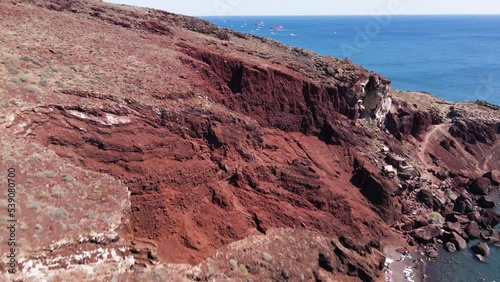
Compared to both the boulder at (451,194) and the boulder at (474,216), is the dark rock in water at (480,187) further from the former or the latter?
the boulder at (474,216)

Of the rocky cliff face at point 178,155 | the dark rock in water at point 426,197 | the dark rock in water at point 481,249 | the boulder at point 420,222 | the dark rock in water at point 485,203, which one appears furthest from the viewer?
the dark rock in water at point 485,203

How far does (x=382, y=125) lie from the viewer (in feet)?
140

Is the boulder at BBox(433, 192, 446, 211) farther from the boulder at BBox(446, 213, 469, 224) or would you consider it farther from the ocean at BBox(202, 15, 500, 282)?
the ocean at BBox(202, 15, 500, 282)

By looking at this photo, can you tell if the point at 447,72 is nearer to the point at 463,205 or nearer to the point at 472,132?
the point at 472,132

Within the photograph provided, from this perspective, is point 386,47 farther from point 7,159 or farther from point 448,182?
point 7,159

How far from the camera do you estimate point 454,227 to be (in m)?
31.8

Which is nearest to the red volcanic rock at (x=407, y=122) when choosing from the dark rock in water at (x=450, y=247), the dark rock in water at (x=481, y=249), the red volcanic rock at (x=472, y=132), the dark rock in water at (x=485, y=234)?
the red volcanic rock at (x=472, y=132)

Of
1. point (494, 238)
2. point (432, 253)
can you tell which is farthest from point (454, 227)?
point (432, 253)

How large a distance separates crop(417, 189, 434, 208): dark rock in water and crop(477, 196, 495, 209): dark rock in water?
7082 mm

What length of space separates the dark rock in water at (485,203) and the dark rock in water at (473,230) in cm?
636

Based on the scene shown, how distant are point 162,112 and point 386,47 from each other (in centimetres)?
16006

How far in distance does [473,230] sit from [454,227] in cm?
175

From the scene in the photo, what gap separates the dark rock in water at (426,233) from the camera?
30.1 metres

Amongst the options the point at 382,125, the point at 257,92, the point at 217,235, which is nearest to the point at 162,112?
the point at 217,235
